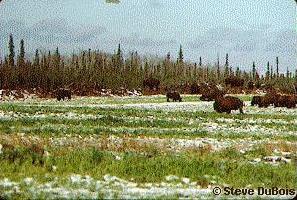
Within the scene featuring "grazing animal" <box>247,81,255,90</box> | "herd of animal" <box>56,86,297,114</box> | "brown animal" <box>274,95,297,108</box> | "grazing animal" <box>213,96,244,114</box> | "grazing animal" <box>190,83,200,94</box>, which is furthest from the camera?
"grazing animal" <box>190,83,200,94</box>

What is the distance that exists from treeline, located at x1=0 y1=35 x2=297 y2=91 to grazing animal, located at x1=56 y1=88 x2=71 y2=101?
3.62 feet

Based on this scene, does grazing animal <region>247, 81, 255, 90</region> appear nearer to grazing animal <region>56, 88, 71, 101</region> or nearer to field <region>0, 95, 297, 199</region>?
grazing animal <region>56, 88, 71, 101</region>

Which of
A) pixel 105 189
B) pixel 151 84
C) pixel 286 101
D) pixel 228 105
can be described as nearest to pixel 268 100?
pixel 286 101

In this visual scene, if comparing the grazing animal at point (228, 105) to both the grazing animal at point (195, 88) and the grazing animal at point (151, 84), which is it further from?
the grazing animal at point (151, 84)

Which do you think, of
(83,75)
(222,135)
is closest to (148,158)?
(222,135)

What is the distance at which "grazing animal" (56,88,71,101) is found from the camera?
50.9 m

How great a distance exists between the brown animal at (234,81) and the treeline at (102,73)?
586 mm

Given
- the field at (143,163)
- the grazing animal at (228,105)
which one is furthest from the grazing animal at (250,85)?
the field at (143,163)

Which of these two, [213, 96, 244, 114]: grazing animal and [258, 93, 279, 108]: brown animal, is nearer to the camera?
[213, 96, 244, 114]: grazing animal

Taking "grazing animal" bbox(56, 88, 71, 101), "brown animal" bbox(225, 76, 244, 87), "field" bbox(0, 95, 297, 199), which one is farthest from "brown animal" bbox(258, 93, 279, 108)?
"field" bbox(0, 95, 297, 199)

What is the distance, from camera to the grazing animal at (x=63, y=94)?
167 feet

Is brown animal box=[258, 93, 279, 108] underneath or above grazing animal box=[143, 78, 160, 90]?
underneath

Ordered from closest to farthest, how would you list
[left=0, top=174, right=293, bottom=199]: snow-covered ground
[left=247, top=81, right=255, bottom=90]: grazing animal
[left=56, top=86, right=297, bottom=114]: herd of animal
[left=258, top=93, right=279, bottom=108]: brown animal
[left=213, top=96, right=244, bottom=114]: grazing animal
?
[left=0, top=174, right=293, bottom=199]: snow-covered ground
[left=213, top=96, right=244, bottom=114]: grazing animal
[left=56, top=86, right=297, bottom=114]: herd of animal
[left=258, top=93, right=279, bottom=108]: brown animal
[left=247, top=81, right=255, bottom=90]: grazing animal

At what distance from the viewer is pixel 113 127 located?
971 inches
